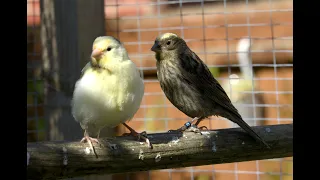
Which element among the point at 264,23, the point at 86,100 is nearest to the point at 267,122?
the point at 264,23

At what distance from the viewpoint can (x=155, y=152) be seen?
2.15 meters

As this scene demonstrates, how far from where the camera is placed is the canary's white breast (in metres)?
2.19

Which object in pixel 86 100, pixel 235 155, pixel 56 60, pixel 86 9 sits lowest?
pixel 235 155

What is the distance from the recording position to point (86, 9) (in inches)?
113

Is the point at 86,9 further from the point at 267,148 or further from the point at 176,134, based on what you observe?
the point at 267,148

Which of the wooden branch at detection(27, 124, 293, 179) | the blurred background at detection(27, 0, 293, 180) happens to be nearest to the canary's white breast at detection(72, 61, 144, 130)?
the wooden branch at detection(27, 124, 293, 179)

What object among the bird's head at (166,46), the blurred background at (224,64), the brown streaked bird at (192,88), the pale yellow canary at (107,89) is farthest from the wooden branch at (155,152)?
the blurred background at (224,64)

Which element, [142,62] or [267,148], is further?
[142,62]

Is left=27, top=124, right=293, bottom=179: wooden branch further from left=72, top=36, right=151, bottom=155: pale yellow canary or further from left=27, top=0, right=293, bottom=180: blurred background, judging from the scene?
left=27, top=0, right=293, bottom=180: blurred background

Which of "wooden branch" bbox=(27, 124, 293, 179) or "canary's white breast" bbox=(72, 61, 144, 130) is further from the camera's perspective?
"canary's white breast" bbox=(72, 61, 144, 130)

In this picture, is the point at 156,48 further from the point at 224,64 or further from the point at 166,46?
the point at 224,64

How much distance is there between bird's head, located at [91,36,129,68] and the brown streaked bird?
2.18ft

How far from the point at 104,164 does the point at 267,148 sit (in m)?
0.86

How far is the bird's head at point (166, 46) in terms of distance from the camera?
3.10 meters
